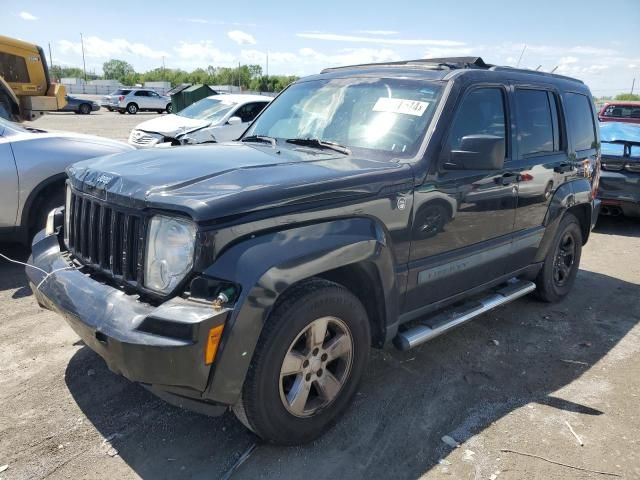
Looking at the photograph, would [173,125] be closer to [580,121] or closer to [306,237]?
[580,121]

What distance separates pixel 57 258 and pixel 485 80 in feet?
9.95

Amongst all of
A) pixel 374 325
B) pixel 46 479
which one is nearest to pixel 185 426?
pixel 46 479

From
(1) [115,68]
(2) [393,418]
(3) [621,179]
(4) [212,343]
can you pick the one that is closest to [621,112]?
(3) [621,179]

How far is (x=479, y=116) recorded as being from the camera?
368 cm

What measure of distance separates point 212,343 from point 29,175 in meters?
3.83

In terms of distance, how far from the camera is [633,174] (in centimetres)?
780

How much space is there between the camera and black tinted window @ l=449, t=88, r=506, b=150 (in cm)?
344

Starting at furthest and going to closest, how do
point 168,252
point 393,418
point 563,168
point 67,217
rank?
1. point 563,168
2. point 67,217
3. point 393,418
4. point 168,252

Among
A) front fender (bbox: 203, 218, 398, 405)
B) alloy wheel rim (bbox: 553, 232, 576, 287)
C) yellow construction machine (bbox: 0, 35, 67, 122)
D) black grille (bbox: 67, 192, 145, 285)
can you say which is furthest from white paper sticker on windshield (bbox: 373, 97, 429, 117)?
yellow construction machine (bbox: 0, 35, 67, 122)

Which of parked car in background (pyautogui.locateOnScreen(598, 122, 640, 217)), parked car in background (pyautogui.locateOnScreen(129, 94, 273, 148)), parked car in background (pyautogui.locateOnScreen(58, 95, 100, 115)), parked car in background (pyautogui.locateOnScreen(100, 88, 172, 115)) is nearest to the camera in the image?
parked car in background (pyautogui.locateOnScreen(598, 122, 640, 217))

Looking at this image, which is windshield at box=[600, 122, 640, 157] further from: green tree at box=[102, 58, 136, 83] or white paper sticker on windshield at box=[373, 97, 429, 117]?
green tree at box=[102, 58, 136, 83]

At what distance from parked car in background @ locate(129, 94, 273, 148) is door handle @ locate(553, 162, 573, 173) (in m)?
7.02

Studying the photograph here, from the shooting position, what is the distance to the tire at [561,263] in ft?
15.8

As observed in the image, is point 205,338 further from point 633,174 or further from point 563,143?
point 633,174
